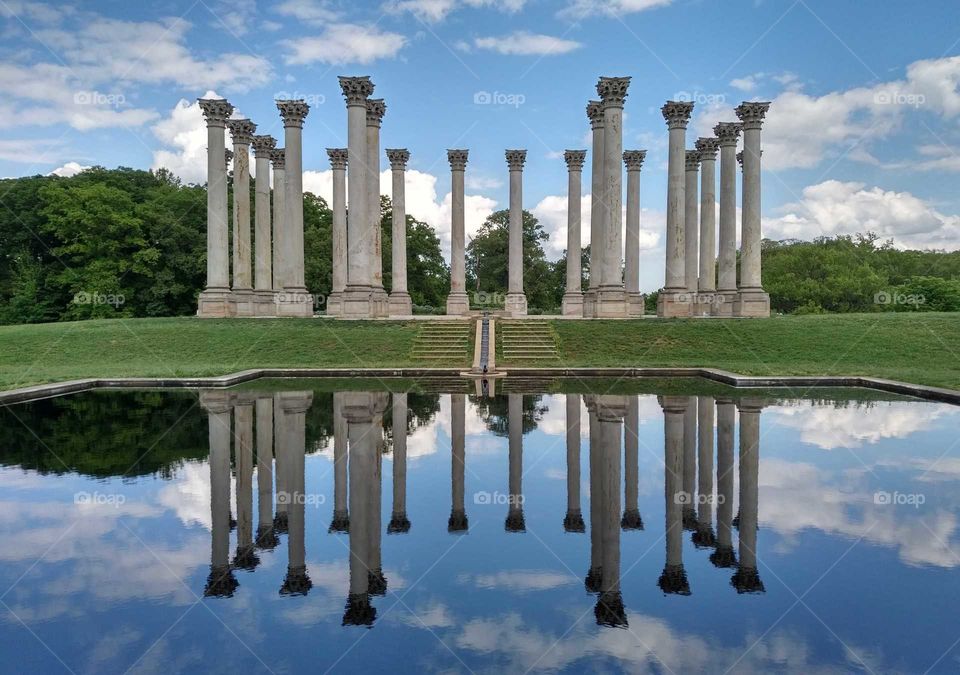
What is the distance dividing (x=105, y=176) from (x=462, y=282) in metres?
50.8

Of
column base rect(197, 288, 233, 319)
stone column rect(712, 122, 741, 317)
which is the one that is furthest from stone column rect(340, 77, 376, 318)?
stone column rect(712, 122, 741, 317)

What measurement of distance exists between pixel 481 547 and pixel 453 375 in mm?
22398

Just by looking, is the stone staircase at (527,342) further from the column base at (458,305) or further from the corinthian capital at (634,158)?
the corinthian capital at (634,158)

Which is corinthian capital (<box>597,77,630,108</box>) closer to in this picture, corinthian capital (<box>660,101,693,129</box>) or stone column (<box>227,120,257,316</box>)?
corinthian capital (<box>660,101,693,129</box>)

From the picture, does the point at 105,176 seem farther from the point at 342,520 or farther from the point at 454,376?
the point at 342,520

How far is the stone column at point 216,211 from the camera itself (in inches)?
1743

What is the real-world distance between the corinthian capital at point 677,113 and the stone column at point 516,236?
39.7ft

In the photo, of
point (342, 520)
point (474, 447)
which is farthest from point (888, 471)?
point (342, 520)

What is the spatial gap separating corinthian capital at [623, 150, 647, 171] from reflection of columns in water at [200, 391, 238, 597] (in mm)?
39551

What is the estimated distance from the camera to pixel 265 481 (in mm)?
12328

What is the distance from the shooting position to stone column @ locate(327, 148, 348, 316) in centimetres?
4884

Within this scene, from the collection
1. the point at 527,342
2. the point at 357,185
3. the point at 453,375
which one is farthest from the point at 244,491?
the point at 357,185

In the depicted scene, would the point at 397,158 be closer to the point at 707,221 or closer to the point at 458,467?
the point at 707,221

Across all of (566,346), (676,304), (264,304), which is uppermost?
(264,304)
